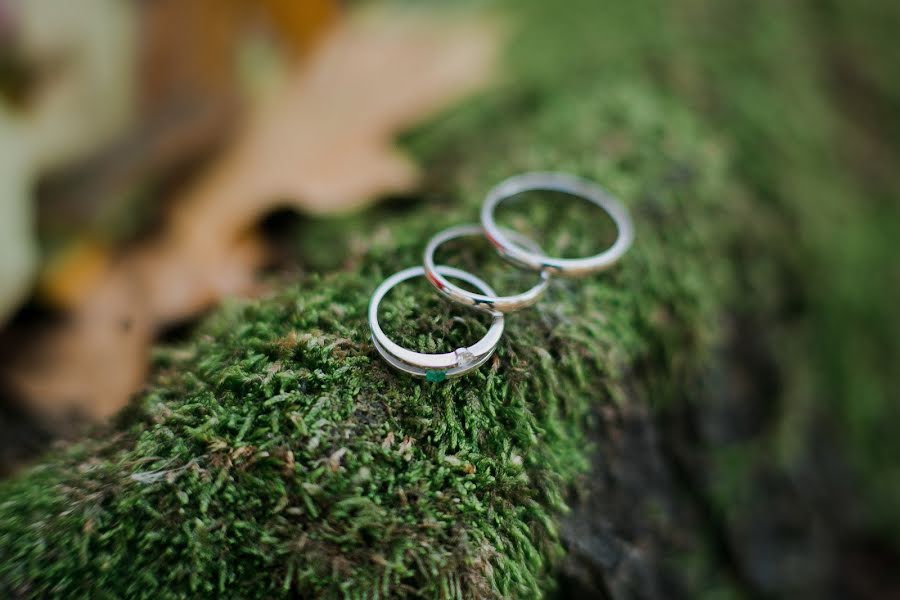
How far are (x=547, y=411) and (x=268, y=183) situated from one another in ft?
4.87

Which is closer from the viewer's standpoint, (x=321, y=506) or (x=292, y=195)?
(x=321, y=506)

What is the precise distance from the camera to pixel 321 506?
1250 millimetres

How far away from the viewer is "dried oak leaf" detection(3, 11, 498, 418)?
202 cm

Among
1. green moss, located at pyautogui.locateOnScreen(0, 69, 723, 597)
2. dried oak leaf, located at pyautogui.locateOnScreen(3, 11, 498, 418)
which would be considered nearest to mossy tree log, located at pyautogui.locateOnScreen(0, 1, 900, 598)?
green moss, located at pyautogui.locateOnScreen(0, 69, 723, 597)

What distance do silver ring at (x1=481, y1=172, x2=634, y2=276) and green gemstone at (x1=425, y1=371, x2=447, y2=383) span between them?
41 cm

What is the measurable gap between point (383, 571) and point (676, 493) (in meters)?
1.01

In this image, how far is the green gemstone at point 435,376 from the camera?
138cm

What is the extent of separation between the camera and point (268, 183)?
249cm

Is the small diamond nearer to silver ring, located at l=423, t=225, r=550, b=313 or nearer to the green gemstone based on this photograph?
the green gemstone

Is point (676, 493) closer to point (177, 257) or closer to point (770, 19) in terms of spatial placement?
point (177, 257)

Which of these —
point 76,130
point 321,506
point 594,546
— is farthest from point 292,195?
point 594,546

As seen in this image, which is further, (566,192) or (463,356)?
(566,192)

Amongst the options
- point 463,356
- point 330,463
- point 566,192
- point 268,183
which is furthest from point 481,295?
point 268,183

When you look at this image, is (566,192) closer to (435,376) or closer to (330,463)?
(435,376)
